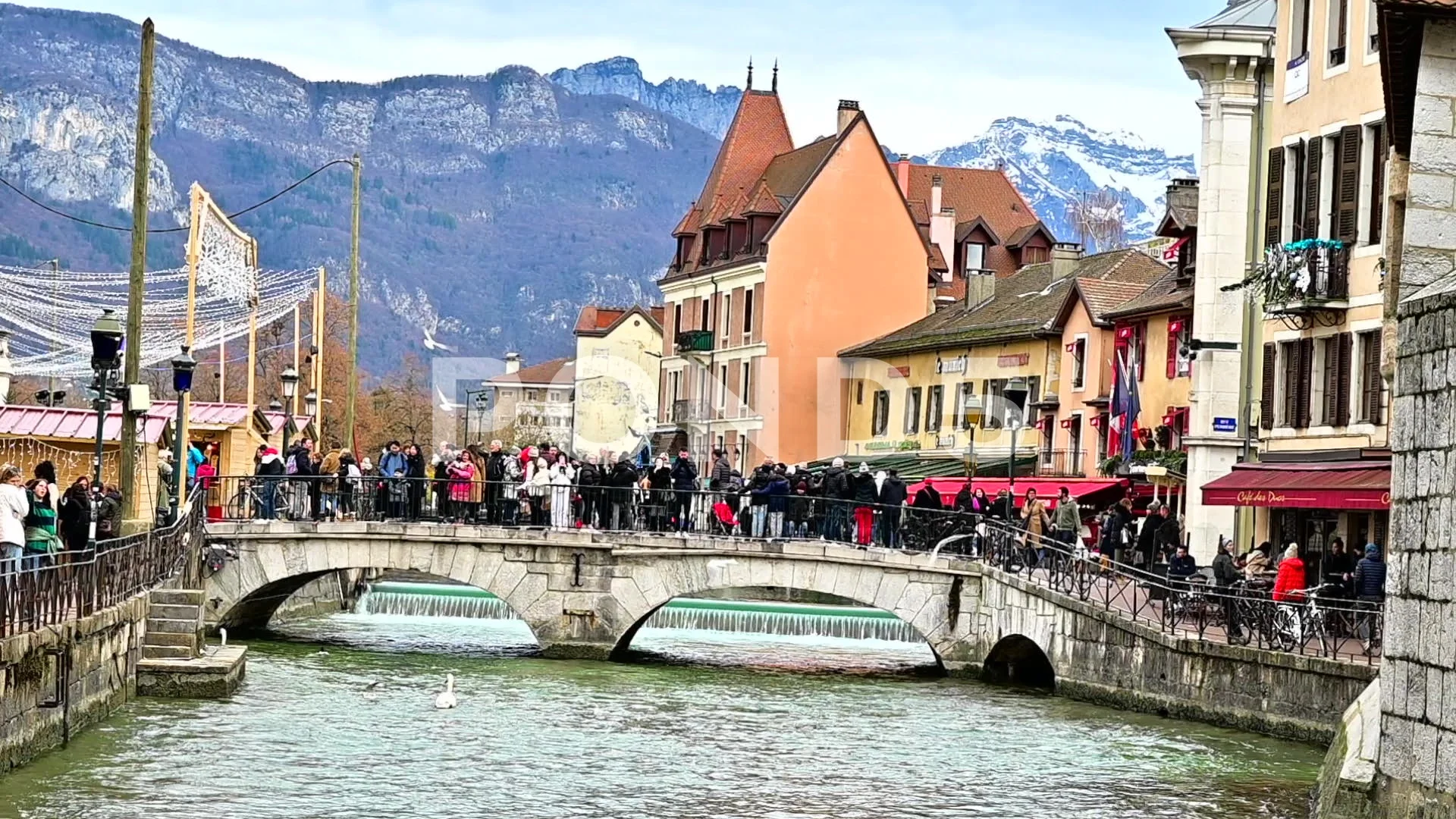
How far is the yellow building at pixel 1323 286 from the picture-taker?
36.6 metres

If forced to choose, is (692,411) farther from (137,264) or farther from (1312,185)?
(137,264)

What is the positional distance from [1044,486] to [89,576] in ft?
117

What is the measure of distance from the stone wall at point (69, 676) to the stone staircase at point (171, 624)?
0.53 metres

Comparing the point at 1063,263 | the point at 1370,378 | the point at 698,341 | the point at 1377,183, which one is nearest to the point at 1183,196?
the point at 1370,378

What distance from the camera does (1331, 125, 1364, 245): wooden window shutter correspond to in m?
36.9

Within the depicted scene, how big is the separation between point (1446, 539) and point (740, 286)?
212 ft

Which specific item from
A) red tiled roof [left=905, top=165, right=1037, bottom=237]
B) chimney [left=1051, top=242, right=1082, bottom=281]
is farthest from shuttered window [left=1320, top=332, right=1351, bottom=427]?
red tiled roof [left=905, top=165, right=1037, bottom=237]

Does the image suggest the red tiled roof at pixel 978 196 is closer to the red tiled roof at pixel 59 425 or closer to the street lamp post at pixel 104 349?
the red tiled roof at pixel 59 425

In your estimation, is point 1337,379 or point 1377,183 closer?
point 1377,183

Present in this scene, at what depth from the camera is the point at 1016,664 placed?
4197cm

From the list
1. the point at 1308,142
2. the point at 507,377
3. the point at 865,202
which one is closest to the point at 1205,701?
the point at 1308,142

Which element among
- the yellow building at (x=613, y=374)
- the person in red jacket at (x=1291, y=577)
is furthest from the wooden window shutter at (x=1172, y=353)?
the yellow building at (x=613, y=374)

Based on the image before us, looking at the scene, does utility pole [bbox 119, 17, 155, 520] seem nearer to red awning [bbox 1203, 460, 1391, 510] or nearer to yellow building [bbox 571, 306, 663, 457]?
red awning [bbox 1203, 460, 1391, 510]

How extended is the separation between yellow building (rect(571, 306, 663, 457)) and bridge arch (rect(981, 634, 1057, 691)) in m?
56.5
